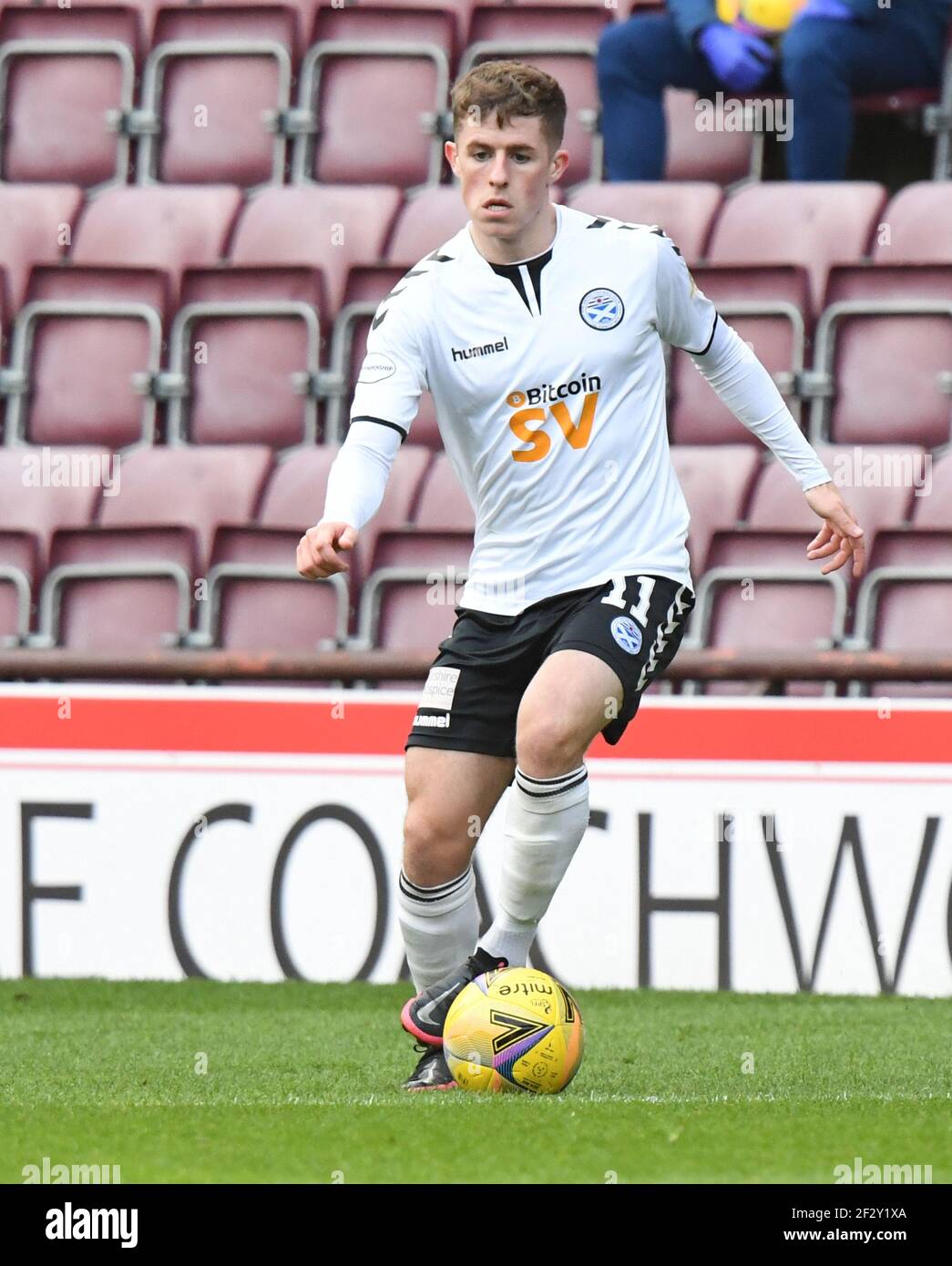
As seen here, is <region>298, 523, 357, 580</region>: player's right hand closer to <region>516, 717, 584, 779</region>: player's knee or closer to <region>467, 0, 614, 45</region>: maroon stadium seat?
<region>516, 717, 584, 779</region>: player's knee

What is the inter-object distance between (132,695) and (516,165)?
3.23m

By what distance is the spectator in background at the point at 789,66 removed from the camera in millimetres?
9062

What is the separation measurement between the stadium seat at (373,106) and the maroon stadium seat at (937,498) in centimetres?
308

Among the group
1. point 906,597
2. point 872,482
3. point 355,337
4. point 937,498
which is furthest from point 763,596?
point 355,337

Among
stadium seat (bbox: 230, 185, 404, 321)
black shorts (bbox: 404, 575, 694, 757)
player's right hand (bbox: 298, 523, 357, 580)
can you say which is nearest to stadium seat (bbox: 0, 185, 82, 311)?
stadium seat (bbox: 230, 185, 404, 321)

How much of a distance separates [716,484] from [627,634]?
12.6 ft

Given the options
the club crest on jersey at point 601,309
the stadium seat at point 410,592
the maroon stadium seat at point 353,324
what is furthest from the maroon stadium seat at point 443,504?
the club crest on jersey at point 601,309

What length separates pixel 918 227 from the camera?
9133mm

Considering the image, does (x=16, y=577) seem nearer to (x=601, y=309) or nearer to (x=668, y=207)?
(x=668, y=207)

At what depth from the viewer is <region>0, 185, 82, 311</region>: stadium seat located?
10.2 m

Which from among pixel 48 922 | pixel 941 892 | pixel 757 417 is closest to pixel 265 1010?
pixel 48 922

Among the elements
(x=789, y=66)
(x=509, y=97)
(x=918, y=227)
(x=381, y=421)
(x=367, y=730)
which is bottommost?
(x=367, y=730)

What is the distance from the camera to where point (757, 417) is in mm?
5168

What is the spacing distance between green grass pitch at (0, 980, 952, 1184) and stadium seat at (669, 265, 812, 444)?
262 centimetres
